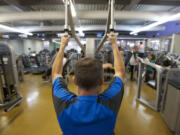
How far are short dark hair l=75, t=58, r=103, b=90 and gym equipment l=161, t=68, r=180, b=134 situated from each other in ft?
6.25

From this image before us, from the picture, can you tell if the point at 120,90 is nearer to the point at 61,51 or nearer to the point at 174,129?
the point at 61,51

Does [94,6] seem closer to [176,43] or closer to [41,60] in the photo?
[41,60]

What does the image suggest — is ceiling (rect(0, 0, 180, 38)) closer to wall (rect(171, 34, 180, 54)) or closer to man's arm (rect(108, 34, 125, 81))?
wall (rect(171, 34, 180, 54))

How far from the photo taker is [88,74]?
593 mm

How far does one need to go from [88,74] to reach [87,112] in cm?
22

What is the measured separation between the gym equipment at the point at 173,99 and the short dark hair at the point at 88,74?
1.90 metres

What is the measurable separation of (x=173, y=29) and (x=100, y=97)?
9.21 meters

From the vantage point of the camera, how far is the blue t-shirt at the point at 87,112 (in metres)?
0.54

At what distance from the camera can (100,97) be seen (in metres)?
0.62

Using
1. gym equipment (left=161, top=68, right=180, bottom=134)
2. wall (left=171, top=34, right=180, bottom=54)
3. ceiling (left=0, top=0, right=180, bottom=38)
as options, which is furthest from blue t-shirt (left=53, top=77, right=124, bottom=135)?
wall (left=171, top=34, right=180, bottom=54)

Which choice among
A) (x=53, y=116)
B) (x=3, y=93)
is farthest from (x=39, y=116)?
(x=3, y=93)

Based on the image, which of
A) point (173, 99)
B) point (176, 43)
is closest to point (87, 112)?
point (173, 99)

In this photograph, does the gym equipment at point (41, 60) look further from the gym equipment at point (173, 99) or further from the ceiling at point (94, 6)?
the gym equipment at point (173, 99)

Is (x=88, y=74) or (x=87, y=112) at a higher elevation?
(x=88, y=74)
